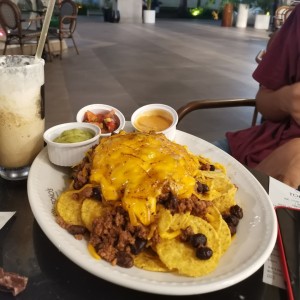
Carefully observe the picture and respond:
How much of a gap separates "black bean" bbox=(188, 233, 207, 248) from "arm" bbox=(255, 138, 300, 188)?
80cm

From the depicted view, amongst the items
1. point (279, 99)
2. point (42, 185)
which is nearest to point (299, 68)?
point (279, 99)

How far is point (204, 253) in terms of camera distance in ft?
2.65

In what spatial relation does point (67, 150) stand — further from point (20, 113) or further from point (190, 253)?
point (190, 253)

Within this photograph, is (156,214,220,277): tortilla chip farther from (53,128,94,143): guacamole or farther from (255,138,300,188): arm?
(255,138,300,188): arm

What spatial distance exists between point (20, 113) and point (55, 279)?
560 mm

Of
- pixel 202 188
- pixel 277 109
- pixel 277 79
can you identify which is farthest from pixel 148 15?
pixel 202 188

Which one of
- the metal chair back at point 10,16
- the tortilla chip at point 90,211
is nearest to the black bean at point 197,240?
the tortilla chip at point 90,211

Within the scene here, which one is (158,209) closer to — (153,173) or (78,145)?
(153,173)

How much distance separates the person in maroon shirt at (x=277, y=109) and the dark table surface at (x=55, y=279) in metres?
0.83

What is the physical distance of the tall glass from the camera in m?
1.09

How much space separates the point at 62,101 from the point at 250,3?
48.7ft

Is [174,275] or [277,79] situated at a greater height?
[277,79]

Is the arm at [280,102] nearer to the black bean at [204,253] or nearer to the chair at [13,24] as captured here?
the black bean at [204,253]

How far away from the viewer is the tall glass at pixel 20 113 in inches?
42.8
